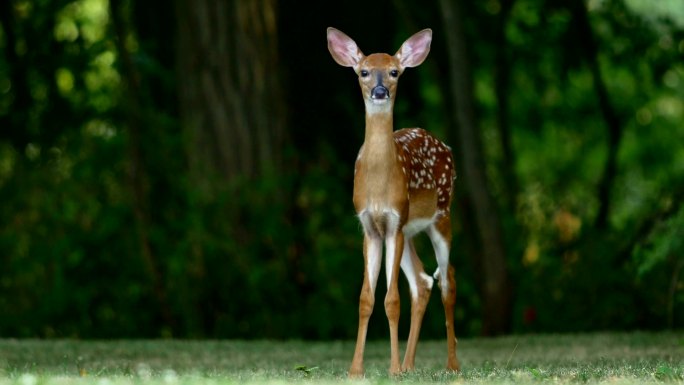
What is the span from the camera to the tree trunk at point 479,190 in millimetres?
14383

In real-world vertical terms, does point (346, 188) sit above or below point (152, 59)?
below

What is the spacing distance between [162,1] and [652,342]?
7549mm

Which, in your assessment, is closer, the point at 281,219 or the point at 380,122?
the point at 380,122

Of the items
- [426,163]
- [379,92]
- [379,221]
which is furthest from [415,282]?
[379,92]

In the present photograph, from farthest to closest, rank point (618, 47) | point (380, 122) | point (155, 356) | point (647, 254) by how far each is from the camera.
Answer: point (618, 47) < point (647, 254) < point (155, 356) < point (380, 122)

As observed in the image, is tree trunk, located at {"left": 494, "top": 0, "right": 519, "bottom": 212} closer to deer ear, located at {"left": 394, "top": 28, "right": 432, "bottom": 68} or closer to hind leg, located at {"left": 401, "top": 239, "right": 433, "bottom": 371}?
hind leg, located at {"left": 401, "top": 239, "right": 433, "bottom": 371}

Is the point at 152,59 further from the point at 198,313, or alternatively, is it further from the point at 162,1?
the point at 198,313

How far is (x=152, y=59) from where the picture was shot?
53.3ft

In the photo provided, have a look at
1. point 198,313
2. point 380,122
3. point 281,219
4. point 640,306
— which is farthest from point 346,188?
point 380,122

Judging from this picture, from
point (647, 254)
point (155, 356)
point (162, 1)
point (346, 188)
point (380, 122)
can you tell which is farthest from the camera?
point (162, 1)

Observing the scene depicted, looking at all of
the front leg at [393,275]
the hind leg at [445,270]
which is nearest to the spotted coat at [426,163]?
the hind leg at [445,270]

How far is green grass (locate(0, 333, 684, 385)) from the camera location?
25.7 feet

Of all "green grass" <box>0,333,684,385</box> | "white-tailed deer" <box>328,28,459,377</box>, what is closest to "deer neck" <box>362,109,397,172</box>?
"white-tailed deer" <box>328,28,459,377</box>

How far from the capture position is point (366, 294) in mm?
8531
